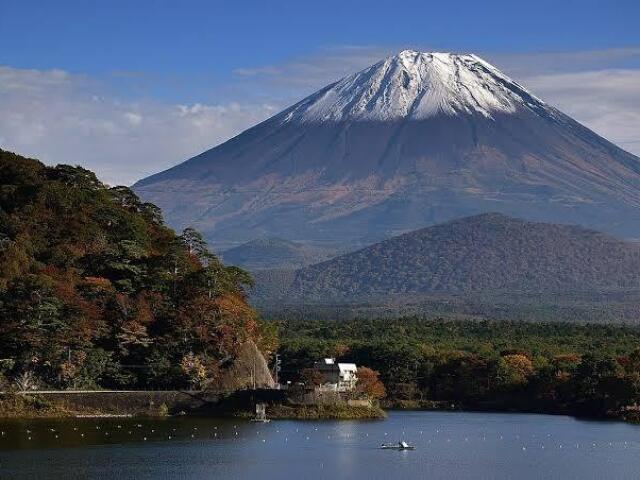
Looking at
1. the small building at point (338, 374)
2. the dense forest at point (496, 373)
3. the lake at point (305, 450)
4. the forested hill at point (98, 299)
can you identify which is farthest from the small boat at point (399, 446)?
Result: the dense forest at point (496, 373)

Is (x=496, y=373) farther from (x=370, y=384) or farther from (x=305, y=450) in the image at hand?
(x=305, y=450)

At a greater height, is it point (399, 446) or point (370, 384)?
point (370, 384)

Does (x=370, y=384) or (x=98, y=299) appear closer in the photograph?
(x=98, y=299)

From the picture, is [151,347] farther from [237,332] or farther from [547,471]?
[547,471]

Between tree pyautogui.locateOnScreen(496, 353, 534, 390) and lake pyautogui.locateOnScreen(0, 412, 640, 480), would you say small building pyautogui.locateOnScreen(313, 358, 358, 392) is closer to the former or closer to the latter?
→ lake pyautogui.locateOnScreen(0, 412, 640, 480)

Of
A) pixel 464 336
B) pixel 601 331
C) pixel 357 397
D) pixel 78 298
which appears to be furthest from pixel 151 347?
pixel 601 331

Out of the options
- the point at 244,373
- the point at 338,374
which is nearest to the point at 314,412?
the point at 244,373

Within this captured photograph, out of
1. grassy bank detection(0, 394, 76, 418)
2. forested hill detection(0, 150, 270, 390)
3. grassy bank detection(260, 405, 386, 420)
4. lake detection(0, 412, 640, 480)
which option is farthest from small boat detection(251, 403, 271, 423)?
grassy bank detection(0, 394, 76, 418)

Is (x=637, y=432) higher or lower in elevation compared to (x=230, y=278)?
lower
